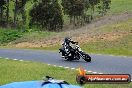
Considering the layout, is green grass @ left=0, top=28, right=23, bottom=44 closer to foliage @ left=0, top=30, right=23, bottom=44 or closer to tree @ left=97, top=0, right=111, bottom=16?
foliage @ left=0, top=30, right=23, bottom=44

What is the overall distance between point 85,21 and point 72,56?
2377 inches

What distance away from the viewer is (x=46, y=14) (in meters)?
69.2

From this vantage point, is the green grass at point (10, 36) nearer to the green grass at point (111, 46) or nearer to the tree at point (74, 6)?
the green grass at point (111, 46)

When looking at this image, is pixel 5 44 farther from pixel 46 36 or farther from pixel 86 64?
pixel 86 64

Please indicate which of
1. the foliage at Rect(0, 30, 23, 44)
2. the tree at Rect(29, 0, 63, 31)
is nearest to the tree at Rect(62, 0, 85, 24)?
the tree at Rect(29, 0, 63, 31)

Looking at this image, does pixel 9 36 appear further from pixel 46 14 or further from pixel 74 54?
pixel 46 14

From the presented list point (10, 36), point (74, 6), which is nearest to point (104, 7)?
point (74, 6)

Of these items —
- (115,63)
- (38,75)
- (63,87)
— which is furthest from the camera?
(115,63)

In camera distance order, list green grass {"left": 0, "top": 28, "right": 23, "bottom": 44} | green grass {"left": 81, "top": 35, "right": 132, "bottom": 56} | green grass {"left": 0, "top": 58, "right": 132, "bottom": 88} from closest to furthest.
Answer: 1. green grass {"left": 0, "top": 58, "right": 132, "bottom": 88}
2. green grass {"left": 81, "top": 35, "right": 132, "bottom": 56}
3. green grass {"left": 0, "top": 28, "right": 23, "bottom": 44}

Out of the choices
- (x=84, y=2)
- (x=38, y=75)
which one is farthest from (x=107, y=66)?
(x=84, y=2)

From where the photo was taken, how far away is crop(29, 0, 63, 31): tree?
226ft

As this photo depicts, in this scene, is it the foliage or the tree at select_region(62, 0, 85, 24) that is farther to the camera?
the tree at select_region(62, 0, 85, 24)

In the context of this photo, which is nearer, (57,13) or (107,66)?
(107,66)

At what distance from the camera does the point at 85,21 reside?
271ft
